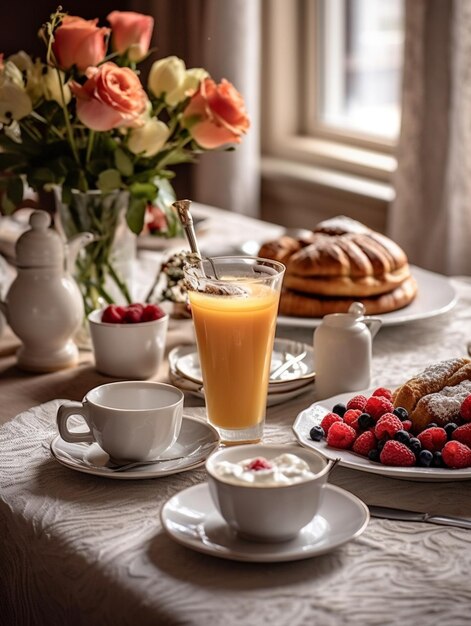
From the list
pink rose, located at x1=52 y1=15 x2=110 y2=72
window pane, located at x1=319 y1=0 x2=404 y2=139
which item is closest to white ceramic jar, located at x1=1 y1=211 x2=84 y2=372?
pink rose, located at x1=52 y1=15 x2=110 y2=72

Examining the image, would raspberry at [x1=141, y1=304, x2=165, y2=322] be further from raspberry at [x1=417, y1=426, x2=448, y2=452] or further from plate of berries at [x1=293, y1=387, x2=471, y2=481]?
raspberry at [x1=417, y1=426, x2=448, y2=452]

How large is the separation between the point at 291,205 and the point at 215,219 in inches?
49.2

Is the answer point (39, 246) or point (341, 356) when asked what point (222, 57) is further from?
point (341, 356)

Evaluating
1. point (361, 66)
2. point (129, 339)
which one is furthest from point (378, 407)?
point (361, 66)

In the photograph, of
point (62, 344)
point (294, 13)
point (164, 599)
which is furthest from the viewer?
point (294, 13)

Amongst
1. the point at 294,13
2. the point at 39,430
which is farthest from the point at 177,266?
the point at 294,13

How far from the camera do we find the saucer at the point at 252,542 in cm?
80

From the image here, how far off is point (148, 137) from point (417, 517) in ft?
2.30

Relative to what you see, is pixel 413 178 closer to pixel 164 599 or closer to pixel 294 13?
pixel 294 13

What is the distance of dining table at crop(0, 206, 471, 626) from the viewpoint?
0.75m

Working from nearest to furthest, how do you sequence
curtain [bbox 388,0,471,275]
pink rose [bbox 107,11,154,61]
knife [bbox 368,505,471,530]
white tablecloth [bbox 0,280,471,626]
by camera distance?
white tablecloth [bbox 0,280,471,626], knife [bbox 368,505,471,530], pink rose [bbox 107,11,154,61], curtain [bbox 388,0,471,275]

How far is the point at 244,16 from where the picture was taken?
3199mm

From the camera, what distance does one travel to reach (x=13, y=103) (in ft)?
4.35

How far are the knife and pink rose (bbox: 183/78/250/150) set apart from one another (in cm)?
66
